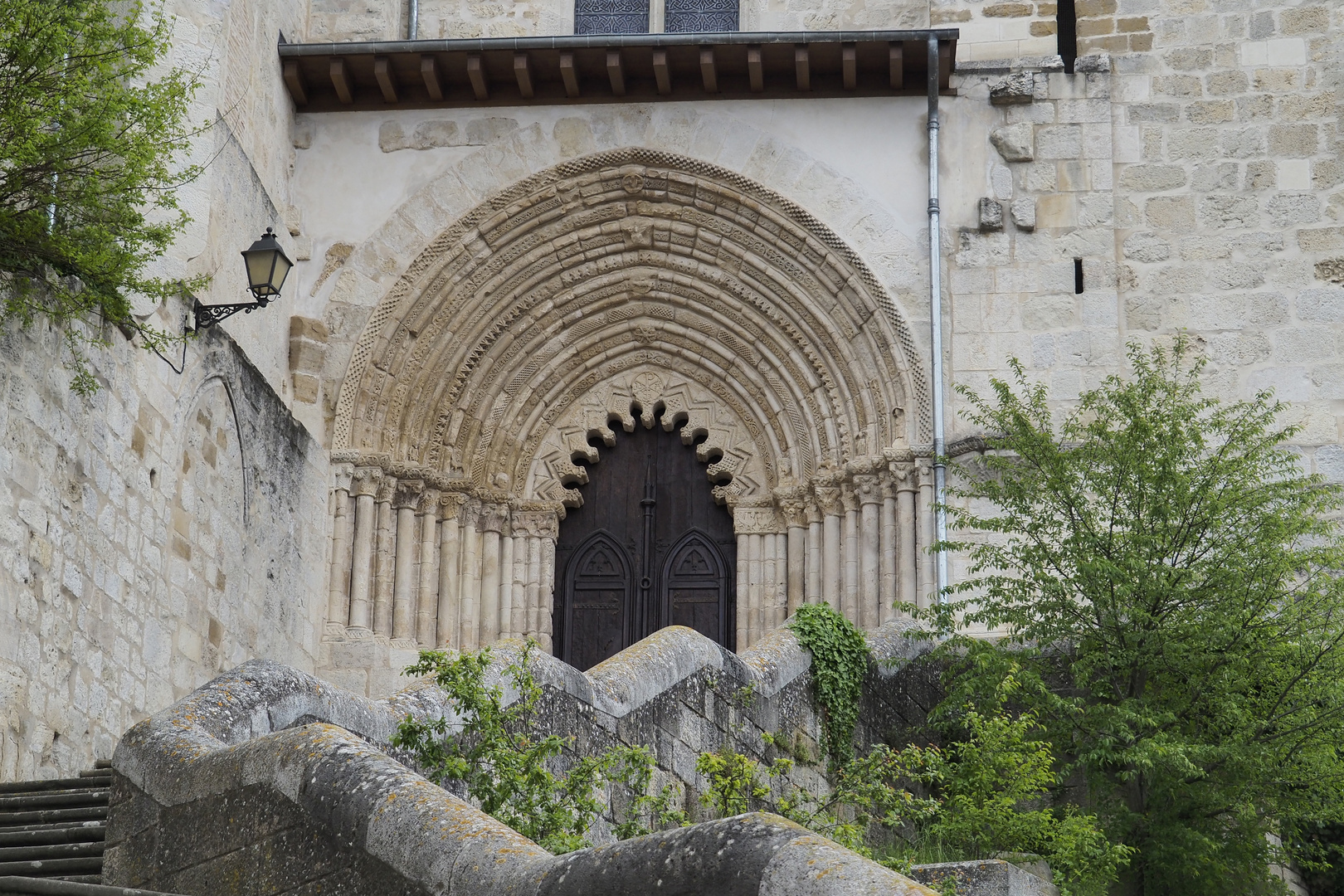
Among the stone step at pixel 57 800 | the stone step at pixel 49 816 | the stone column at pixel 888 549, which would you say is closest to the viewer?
the stone step at pixel 49 816

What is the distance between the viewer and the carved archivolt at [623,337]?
13.9 m

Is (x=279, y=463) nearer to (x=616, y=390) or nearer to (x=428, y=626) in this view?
(x=428, y=626)

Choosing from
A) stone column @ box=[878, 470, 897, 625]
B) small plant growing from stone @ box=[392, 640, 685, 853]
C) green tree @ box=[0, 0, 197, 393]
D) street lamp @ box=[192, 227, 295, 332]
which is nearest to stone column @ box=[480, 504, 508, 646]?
stone column @ box=[878, 470, 897, 625]

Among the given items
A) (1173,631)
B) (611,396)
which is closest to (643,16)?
(611,396)

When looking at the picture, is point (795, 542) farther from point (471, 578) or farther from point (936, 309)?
point (471, 578)

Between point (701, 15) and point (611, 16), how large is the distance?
0.72 metres

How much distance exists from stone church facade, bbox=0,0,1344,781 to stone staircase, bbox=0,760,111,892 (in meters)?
4.72

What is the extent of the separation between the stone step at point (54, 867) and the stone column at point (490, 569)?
24.8ft

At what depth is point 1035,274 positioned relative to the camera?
13578 mm

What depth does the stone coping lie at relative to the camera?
4434mm

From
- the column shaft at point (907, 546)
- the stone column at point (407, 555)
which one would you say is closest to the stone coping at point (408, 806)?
the column shaft at point (907, 546)

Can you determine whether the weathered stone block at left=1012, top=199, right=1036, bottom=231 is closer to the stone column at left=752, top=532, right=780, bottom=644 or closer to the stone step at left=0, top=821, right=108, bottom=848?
the stone column at left=752, top=532, right=780, bottom=644

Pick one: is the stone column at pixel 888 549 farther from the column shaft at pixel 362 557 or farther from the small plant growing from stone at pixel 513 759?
the small plant growing from stone at pixel 513 759

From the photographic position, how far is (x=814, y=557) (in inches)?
550
